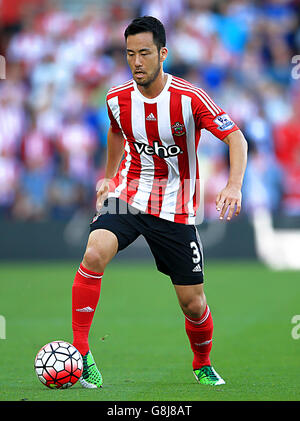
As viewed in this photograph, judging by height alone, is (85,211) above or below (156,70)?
below

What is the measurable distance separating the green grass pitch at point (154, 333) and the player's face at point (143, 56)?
2006 millimetres

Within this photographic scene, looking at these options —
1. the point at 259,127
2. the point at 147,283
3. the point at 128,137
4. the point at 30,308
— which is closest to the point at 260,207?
the point at 259,127

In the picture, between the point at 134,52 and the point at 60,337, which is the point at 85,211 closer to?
the point at 60,337

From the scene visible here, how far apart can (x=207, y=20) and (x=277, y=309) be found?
26.0ft

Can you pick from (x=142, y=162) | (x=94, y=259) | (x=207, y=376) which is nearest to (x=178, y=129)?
(x=142, y=162)

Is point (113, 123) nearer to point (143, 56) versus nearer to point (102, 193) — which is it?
point (102, 193)

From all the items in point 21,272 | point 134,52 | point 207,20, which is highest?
point 207,20

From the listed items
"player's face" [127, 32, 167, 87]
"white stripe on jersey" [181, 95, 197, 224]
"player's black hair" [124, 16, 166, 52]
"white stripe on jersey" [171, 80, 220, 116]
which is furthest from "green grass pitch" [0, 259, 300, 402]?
"player's black hair" [124, 16, 166, 52]

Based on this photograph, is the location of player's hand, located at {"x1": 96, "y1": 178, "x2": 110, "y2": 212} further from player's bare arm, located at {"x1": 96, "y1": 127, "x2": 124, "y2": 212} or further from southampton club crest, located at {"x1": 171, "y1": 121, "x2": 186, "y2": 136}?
southampton club crest, located at {"x1": 171, "y1": 121, "x2": 186, "y2": 136}

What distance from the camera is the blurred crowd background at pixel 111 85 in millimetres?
14164

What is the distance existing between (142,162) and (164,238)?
1.87ft

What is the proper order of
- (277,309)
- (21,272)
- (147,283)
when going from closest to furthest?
(277,309), (147,283), (21,272)

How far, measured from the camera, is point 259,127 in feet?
46.9

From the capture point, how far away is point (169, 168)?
5.59 meters
